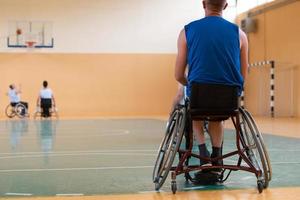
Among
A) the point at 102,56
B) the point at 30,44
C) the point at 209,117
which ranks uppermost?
the point at 30,44

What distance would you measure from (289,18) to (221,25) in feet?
48.1

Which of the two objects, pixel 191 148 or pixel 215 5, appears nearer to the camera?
pixel 191 148

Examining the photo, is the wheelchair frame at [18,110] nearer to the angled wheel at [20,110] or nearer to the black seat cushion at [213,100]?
the angled wheel at [20,110]

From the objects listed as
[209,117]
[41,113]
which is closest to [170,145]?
[209,117]

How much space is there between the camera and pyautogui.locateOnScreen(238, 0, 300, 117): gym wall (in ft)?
56.6

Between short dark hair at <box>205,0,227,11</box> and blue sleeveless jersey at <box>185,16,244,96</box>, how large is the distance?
110mm

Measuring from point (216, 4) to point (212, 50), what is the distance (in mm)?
379

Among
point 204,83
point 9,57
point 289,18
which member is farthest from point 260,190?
point 9,57

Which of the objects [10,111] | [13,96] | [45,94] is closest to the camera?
[45,94]

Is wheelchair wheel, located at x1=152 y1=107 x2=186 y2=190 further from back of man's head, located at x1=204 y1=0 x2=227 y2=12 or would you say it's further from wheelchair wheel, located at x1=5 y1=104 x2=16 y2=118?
wheelchair wheel, located at x1=5 y1=104 x2=16 y2=118

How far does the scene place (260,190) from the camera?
3467mm

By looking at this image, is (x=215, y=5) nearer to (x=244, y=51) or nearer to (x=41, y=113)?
(x=244, y=51)

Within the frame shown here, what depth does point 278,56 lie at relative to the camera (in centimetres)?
1827

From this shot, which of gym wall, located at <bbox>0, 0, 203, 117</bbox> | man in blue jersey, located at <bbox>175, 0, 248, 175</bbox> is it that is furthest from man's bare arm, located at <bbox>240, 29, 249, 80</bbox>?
gym wall, located at <bbox>0, 0, 203, 117</bbox>
